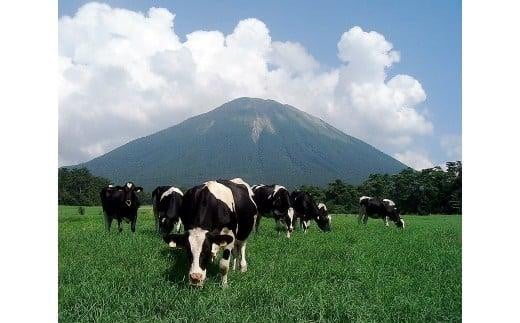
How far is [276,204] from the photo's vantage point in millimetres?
12039

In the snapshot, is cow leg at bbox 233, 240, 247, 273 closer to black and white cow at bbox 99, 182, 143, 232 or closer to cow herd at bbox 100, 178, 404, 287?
cow herd at bbox 100, 178, 404, 287

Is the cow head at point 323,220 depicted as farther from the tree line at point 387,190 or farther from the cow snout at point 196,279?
the cow snout at point 196,279

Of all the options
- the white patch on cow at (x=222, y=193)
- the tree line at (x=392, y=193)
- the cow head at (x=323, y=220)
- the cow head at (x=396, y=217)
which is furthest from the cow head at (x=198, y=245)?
the cow head at (x=396, y=217)

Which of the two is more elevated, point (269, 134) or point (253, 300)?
point (269, 134)

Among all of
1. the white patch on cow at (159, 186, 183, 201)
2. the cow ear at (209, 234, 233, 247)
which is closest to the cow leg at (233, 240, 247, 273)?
the cow ear at (209, 234, 233, 247)

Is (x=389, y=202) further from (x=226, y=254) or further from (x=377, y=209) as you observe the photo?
(x=226, y=254)

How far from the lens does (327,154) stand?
19.7 meters

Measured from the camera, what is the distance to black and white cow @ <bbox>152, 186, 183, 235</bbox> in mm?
9898

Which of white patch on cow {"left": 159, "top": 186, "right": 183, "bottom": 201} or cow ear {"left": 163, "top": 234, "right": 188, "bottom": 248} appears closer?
cow ear {"left": 163, "top": 234, "right": 188, "bottom": 248}

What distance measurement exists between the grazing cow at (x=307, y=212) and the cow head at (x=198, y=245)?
8814mm

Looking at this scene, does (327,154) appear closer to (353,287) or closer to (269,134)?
(269,134)

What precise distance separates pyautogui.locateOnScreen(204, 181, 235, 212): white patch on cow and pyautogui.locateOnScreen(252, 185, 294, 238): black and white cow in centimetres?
534
